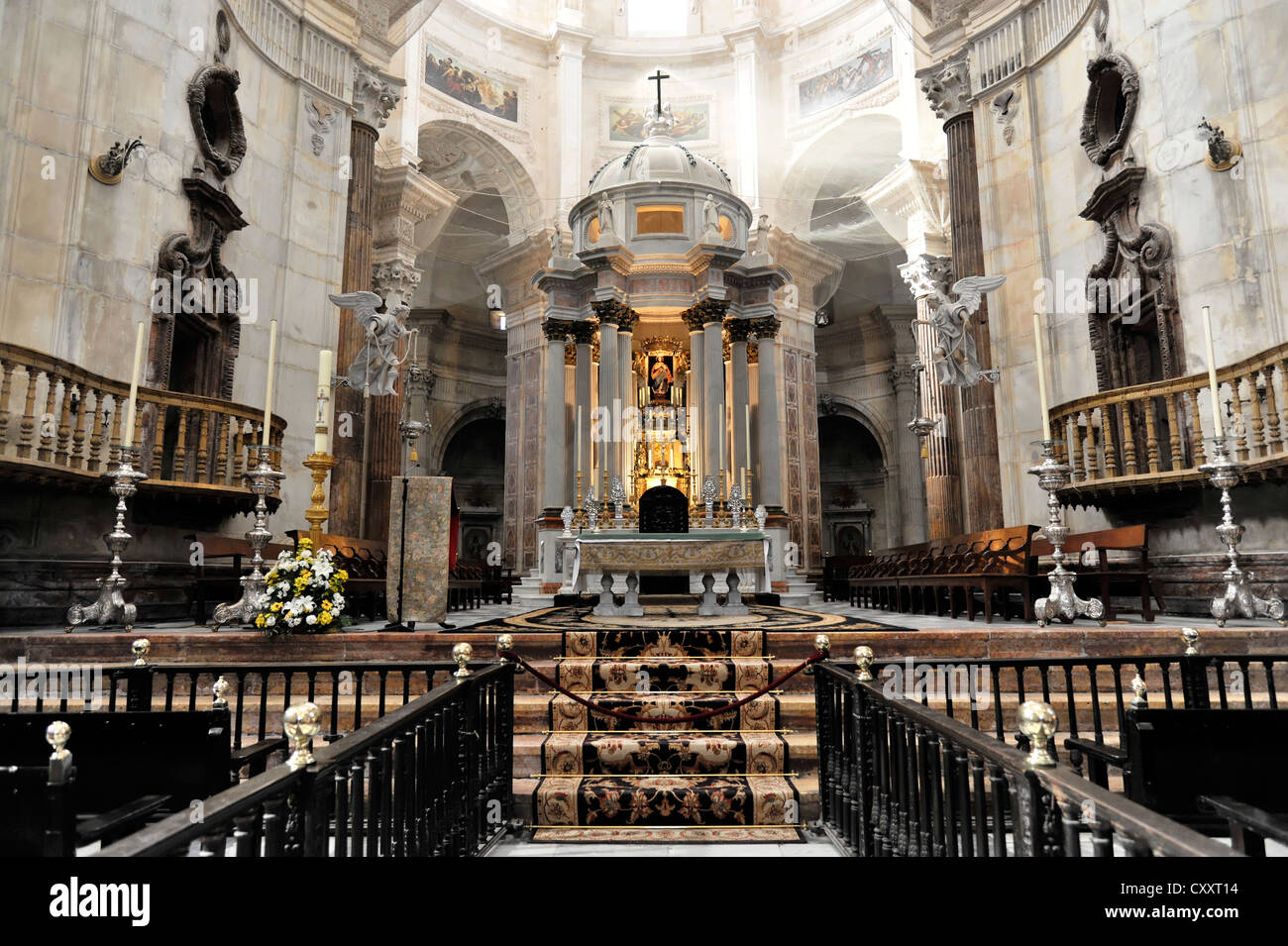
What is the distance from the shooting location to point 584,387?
13.6 metres

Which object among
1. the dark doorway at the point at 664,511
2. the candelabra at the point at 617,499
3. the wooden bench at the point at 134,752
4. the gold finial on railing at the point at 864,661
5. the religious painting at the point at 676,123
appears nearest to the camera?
the wooden bench at the point at 134,752

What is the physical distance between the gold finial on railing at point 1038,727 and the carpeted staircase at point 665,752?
2.20 metres

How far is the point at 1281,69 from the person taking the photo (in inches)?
310

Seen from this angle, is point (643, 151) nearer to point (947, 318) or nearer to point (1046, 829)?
point (947, 318)

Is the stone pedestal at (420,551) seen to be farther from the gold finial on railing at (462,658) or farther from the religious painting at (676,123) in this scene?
the religious painting at (676,123)

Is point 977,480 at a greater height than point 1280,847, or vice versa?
point 977,480

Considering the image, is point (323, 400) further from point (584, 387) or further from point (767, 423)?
point (767, 423)

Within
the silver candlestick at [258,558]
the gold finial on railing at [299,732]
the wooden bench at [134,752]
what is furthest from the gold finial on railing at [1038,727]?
the silver candlestick at [258,558]

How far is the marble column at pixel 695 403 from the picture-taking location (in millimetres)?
13258

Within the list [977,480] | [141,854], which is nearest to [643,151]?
[977,480]

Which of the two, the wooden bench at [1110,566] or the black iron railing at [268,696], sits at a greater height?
the wooden bench at [1110,566]

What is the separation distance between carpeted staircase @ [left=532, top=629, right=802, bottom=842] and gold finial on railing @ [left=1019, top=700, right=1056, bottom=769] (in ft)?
7.23

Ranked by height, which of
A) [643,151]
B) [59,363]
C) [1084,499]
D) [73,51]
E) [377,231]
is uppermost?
[643,151]
